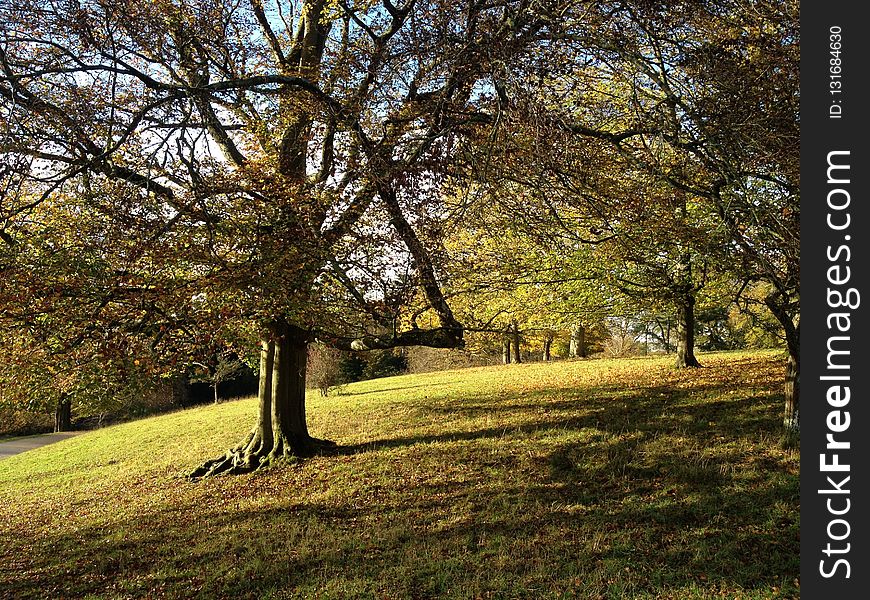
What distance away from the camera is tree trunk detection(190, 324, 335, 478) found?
12164 mm

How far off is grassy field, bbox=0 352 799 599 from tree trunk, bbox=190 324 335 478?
0.60 m

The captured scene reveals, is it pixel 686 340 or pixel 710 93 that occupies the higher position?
pixel 710 93

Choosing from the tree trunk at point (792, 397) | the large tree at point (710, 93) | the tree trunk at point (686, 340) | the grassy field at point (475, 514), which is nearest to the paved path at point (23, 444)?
the grassy field at point (475, 514)

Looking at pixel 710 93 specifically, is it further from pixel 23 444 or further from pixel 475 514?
pixel 23 444

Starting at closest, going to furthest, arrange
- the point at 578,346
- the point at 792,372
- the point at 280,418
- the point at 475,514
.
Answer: the point at 475,514 → the point at 792,372 → the point at 280,418 → the point at 578,346

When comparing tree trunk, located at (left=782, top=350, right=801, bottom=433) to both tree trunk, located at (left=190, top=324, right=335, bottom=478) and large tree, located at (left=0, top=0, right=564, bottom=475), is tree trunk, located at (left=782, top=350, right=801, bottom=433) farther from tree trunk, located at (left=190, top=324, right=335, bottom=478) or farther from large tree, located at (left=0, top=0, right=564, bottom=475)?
tree trunk, located at (left=190, top=324, right=335, bottom=478)

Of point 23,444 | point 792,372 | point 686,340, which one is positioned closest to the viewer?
point 792,372

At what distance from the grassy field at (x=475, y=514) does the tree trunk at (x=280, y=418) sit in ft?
1.98

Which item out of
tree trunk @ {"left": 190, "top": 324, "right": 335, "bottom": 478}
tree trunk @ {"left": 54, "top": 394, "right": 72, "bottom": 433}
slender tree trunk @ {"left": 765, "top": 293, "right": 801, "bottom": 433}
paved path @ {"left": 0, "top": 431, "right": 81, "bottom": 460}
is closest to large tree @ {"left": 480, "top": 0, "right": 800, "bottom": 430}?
slender tree trunk @ {"left": 765, "top": 293, "right": 801, "bottom": 433}

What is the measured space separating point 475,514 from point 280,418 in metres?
5.99

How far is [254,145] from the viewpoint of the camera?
31.2 ft

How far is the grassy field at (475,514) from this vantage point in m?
6.04

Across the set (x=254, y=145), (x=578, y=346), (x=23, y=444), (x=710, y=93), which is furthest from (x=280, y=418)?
(x=23, y=444)

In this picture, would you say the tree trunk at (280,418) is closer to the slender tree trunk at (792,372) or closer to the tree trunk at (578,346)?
the slender tree trunk at (792,372)
